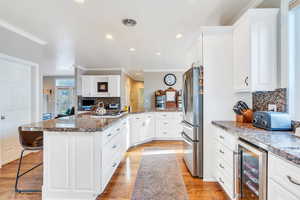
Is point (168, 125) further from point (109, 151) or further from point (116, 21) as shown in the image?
point (116, 21)

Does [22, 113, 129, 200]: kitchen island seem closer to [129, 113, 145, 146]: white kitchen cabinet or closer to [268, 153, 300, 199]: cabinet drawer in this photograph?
[268, 153, 300, 199]: cabinet drawer

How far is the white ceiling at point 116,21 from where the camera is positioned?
91.5 inches

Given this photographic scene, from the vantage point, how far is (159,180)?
8.36 ft

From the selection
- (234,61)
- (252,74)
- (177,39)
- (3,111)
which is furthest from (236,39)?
(3,111)

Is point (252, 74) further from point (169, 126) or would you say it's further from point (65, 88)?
point (65, 88)

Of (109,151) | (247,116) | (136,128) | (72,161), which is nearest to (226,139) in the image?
(247,116)

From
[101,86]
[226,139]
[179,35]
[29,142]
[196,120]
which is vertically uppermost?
[179,35]

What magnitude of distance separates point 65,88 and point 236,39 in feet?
28.4

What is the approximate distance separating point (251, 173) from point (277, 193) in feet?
1.22

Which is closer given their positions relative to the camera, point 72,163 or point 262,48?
point 262,48

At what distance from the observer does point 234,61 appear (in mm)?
2389

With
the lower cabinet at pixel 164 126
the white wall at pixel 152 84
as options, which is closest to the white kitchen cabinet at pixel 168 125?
the lower cabinet at pixel 164 126

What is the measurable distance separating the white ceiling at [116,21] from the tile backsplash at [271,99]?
1234 mm

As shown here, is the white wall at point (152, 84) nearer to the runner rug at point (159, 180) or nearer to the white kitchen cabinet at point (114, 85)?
the white kitchen cabinet at point (114, 85)
